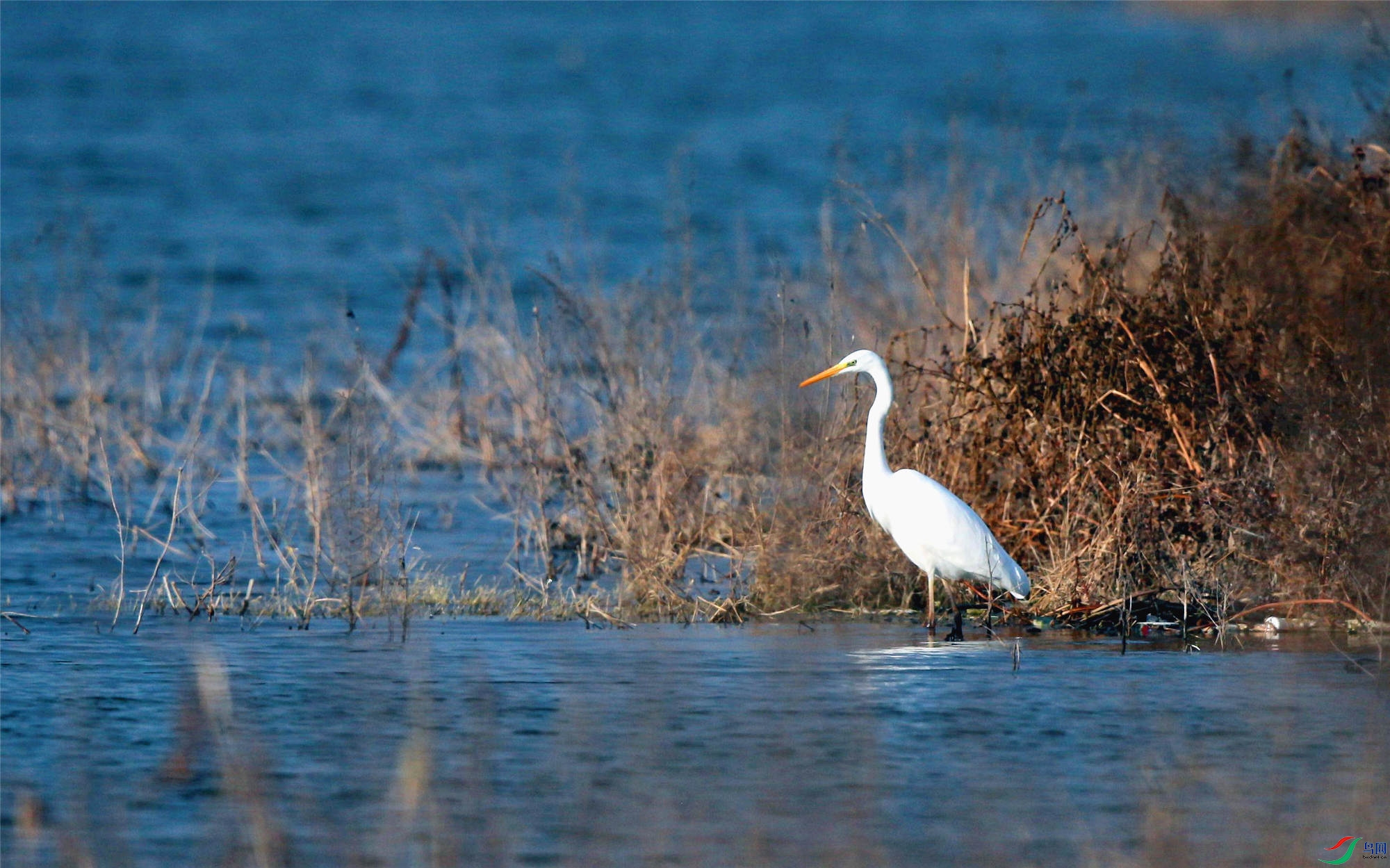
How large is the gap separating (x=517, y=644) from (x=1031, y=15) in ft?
233

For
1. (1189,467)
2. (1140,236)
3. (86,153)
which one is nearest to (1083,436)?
(1189,467)

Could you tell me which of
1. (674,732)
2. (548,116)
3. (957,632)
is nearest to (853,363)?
(957,632)

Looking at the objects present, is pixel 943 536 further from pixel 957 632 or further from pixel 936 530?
pixel 957 632

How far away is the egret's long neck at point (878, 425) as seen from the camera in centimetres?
883

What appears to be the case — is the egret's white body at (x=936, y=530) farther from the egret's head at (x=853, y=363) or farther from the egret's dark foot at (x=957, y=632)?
the egret's head at (x=853, y=363)

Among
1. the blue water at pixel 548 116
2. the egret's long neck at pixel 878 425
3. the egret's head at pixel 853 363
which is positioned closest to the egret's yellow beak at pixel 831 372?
the egret's head at pixel 853 363

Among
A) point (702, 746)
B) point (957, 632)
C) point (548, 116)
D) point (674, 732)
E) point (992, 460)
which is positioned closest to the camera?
point (702, 746)

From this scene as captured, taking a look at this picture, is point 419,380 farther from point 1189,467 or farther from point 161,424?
point 1189,467

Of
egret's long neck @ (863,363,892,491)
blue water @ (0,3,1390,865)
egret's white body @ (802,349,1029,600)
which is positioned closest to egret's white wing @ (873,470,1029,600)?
egret's white body @ (802,349,1029,600)

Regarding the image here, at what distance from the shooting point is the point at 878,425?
8.92 m

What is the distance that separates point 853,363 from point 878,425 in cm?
30

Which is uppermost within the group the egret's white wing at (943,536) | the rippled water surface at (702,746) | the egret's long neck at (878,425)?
the egret's long neck at (878,425)

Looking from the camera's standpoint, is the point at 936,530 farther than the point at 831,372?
No

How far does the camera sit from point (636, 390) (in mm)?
10156
